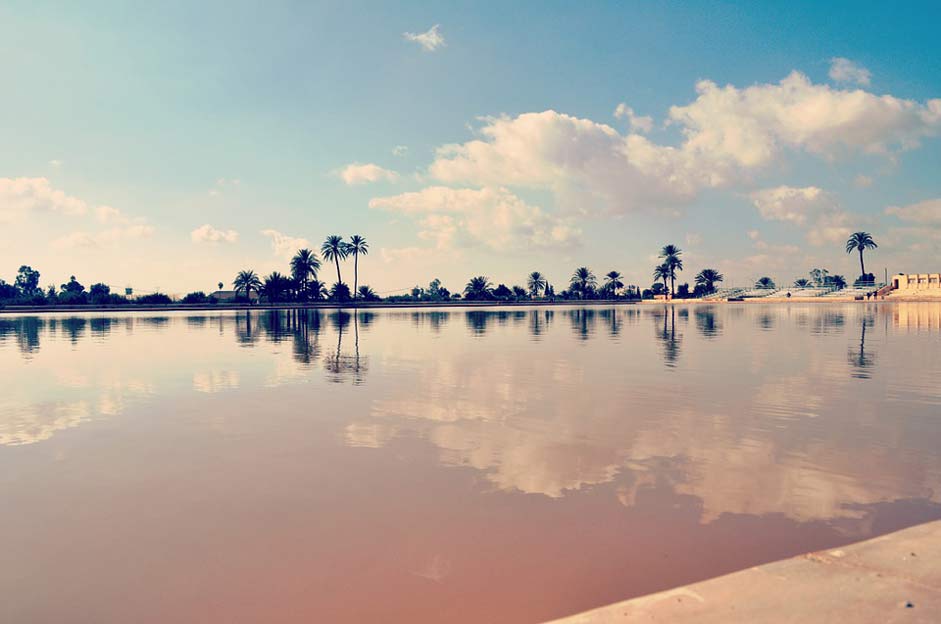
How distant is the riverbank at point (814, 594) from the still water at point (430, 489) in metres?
0.38

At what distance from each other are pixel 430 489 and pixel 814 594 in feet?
13.2

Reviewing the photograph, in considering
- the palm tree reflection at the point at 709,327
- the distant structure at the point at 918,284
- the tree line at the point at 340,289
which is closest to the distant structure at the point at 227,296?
the tree line at the point at 340,289

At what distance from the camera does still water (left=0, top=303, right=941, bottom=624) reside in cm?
442

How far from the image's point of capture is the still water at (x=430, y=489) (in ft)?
14.5

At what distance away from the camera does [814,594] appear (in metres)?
3.85

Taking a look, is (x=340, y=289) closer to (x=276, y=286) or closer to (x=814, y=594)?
(x=276, y=286)

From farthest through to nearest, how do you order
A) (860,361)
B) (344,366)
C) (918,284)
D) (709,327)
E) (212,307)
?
(918,284), (212,307), (709,327), (344,366), (860,361)

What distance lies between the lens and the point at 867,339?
26.7 meters

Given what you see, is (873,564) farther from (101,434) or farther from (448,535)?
(101,434)

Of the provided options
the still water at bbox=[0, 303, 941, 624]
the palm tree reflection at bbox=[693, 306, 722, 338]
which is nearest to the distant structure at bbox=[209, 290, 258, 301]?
the palm tree reflection at bbox=[693, 306, 722, 338]

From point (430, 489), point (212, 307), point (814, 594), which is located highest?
point (212, 307)

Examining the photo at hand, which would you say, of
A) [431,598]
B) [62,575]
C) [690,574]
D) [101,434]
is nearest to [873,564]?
[690,574]

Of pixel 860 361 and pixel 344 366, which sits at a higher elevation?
pixel 344 366

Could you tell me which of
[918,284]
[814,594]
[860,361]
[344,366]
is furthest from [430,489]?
[918,284]
